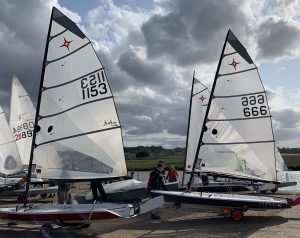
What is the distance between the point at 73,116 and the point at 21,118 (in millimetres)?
11879

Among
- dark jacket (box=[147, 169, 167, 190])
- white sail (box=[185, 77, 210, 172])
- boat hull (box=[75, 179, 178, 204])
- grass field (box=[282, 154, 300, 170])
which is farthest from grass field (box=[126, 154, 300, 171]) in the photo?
dark jacket (box=[147, 169, 167, 190])

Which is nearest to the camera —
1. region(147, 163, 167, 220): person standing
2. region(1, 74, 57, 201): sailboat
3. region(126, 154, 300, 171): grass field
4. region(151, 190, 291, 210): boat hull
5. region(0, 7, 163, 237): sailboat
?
region(0, 7, 163, 237): sailboat

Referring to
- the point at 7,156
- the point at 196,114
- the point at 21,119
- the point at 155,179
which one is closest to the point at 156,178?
the point at 155,179

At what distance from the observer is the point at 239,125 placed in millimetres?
14492

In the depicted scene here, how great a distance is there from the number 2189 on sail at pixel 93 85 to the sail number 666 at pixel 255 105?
521cm

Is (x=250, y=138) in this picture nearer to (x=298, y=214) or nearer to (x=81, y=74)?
(x=298, y=214)

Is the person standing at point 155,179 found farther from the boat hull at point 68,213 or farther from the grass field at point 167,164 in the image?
the grass field at point 167,164

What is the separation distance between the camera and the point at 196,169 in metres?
14.6

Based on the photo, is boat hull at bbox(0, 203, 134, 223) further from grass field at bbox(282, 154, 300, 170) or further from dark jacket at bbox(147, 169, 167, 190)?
grass field at bbox(282, 154, 300, 170)

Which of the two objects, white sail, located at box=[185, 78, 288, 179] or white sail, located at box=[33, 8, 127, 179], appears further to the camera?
white sail, located at box=[185, 78, 288, 179]

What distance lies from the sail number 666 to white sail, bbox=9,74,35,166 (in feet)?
42.4

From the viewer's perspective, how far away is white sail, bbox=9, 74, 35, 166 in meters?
22.5

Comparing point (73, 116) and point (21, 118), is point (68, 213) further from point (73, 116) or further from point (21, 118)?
point (21, 118)

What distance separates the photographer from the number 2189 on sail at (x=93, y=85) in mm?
11970
